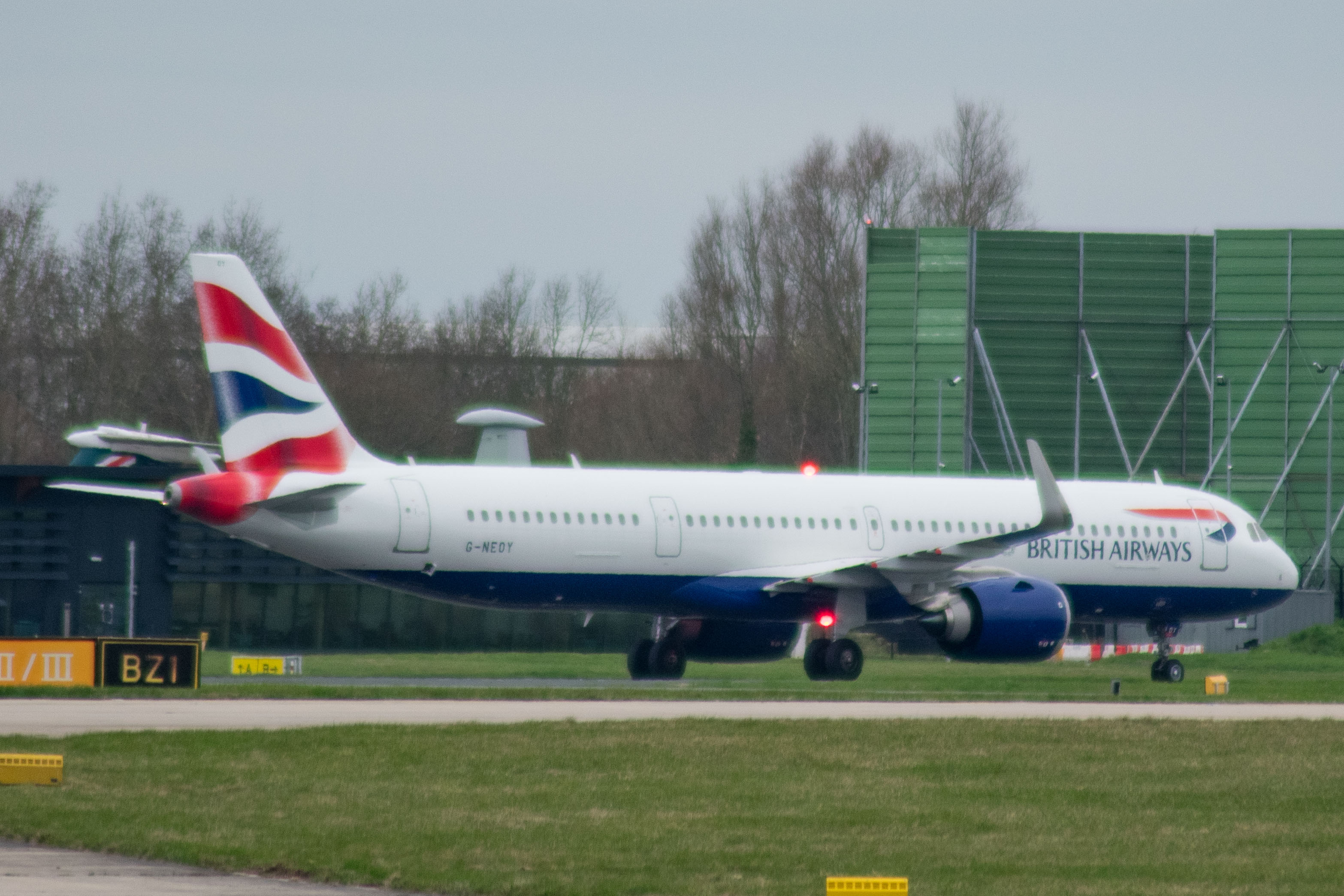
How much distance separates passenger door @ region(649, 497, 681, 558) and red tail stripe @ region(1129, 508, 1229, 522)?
27.7 feet

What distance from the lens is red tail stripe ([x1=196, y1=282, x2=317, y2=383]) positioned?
28.1m

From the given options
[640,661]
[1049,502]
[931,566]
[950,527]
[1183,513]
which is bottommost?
[640,661]

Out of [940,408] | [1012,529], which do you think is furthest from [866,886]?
[940,408]

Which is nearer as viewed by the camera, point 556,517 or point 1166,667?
point 556,517

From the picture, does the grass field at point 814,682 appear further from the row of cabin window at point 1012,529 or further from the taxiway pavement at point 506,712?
the row of cabin window at point 1012,529

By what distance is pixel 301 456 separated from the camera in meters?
28.7

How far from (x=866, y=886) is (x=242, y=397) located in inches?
764

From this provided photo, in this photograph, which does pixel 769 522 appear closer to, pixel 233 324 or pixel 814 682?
pixel 814 682

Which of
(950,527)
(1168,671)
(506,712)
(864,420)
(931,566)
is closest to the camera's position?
(506,712)

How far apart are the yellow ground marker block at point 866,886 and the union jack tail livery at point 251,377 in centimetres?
1908

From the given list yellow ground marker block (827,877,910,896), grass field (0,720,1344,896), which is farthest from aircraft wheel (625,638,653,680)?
yellow ground marker block (827,877,910,896)

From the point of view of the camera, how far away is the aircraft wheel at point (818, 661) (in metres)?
32.0

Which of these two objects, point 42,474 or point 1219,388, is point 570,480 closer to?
point 42,474

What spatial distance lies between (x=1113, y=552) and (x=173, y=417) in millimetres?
41750
